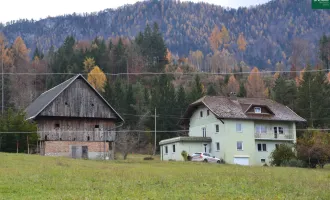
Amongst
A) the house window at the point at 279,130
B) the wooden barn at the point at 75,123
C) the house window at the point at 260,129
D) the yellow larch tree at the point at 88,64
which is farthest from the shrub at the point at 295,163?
the yellow larch tree at the point at 88,64

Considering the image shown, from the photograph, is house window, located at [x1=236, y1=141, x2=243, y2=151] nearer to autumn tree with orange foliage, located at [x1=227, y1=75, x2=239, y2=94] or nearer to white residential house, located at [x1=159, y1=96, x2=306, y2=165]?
white residential house, located at [x1=159, y1=96, x2=306, y2=165]

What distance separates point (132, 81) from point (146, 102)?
110 ft

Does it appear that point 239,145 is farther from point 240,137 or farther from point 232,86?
point 232,86

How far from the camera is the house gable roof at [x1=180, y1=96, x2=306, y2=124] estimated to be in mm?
65250

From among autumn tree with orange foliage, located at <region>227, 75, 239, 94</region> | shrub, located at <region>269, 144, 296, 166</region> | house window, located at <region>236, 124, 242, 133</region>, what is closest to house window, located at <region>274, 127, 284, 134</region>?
house window, located at <region>236, 124, 242, 133</region>

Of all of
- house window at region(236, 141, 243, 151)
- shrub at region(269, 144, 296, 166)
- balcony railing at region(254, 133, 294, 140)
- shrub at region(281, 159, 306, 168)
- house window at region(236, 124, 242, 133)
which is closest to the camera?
shrub at region(281, 159, 306, 168)

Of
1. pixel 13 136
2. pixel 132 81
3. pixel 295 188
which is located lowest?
pixel 295 188

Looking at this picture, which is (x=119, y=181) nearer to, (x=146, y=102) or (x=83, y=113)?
(x=83, y=113)

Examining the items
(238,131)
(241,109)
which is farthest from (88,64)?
(238,131)

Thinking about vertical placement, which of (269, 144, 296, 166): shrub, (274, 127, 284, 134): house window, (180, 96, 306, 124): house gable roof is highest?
(180, 96, 306, 124): house gable roof

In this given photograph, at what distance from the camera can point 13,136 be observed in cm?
5162

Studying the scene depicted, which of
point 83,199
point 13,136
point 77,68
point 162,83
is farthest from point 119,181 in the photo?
point 77,68

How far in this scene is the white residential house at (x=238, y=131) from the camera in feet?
212

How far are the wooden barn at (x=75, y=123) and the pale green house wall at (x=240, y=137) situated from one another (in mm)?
13804
